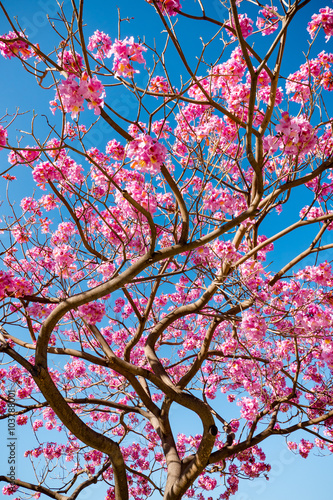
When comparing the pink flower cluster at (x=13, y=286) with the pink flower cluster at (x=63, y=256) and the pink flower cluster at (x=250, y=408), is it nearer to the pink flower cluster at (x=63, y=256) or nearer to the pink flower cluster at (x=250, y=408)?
the pink flower cluster at (x=63, y=256)

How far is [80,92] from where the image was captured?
6.91ft

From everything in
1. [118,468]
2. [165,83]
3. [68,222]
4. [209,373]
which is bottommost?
[118,468]

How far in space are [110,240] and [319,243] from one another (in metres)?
2.02

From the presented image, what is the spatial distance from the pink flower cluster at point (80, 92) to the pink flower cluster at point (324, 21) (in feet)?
7.00

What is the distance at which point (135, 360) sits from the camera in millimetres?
5906

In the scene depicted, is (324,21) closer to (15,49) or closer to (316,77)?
(316,77)

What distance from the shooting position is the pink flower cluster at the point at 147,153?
2.10 m

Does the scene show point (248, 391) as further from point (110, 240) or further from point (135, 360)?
point (110, 240)

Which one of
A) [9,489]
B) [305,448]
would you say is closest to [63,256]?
[9,489]

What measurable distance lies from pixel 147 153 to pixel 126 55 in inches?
30.1

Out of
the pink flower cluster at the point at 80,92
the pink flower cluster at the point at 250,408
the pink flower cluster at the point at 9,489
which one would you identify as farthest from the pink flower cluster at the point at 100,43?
the pink flower cluster at the point at 9,489

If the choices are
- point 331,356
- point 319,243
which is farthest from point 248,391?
point 319,243

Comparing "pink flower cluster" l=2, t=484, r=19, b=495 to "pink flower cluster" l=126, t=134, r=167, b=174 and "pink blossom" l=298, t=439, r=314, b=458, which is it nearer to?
"pink blossom" l=298, t=439, r=314, b=458

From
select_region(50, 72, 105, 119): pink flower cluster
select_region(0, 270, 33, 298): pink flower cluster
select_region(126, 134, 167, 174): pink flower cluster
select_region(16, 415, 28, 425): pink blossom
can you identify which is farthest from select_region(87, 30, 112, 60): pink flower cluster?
select_region(16, 415, 28, 425): pink blossom
